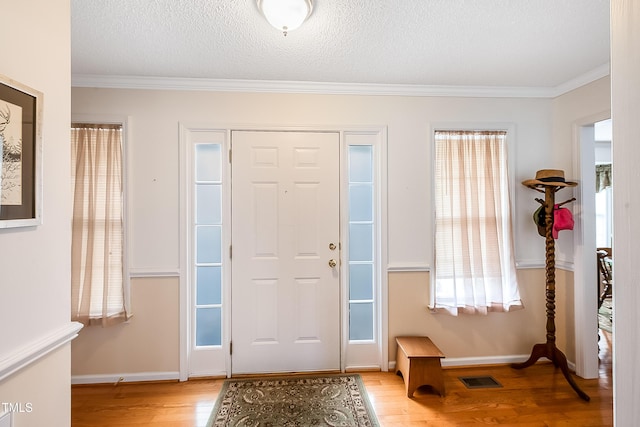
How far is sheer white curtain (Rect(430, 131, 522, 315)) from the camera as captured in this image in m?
2.63

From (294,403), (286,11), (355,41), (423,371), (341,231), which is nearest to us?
(286,11)

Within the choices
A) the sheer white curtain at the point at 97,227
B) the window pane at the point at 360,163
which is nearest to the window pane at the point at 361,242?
the window pane at the point at 360,163

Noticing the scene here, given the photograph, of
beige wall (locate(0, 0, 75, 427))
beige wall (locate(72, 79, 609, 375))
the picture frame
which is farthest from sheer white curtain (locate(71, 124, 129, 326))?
the picture frame

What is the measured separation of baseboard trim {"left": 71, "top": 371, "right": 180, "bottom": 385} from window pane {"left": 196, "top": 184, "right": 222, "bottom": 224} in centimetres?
127

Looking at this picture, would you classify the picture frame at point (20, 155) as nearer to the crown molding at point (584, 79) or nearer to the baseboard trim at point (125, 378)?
the baseboard trim at point (125, 378)

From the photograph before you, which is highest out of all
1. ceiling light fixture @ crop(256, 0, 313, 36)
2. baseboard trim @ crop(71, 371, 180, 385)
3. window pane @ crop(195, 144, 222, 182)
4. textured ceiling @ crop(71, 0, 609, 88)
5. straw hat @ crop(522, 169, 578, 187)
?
textured ceiling @ crop(71, 0, 609, 88)

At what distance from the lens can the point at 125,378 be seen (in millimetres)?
2449

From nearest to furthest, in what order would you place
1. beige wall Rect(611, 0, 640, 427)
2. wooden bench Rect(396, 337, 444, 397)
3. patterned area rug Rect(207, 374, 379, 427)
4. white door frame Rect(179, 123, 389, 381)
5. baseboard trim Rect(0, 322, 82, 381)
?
beige wall Rect(611, 0, 640, 427), baseboard trim Rect(0, 322, 82, 381), patterned area rug Rect(207, 374, 379, 427), wooden bench Rect(396, 337, 444, 397), white door frame Rect(179, 123, 389, 381)

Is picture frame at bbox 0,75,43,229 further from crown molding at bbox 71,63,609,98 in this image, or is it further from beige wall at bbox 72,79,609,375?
crown molding at bbox 71,63,609,98

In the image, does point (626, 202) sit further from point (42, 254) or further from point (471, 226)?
point (471, 226)

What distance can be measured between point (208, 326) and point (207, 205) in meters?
1.02

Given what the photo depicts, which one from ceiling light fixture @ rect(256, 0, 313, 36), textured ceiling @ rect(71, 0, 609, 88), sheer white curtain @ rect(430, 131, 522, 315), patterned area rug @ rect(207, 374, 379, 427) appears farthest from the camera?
sheer white curtain @ rect(430, 131, 522, 315)

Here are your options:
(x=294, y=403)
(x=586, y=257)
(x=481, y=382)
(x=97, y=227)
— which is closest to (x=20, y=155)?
(x=97, y=227)

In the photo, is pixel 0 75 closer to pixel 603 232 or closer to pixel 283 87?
pixel 283 87
